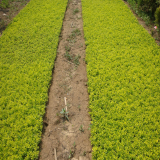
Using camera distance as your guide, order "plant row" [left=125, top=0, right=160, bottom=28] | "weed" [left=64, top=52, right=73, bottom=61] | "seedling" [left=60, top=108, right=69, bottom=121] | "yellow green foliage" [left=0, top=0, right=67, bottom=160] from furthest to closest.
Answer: "plant row" [left=125, top=0, right=160, bottom=28] → "weed" [left=64, top=52, right=73, bottom=61] → "seedling" [left=60, top=108, right=69, bottom=121] → "yellow green foliage" [left=0, top=0, right=67, bottom=160]

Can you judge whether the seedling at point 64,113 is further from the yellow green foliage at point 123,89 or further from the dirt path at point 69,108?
the yellow green foliage at point 123,89

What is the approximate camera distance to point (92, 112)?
5703 mm

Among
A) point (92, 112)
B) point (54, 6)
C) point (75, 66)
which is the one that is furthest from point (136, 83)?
point (54, 6)

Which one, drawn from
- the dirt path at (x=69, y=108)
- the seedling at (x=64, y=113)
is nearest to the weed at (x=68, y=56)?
the dirt path at (x=69, y=108)

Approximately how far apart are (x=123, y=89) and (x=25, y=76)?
4432mm

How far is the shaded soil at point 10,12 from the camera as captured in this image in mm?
10523

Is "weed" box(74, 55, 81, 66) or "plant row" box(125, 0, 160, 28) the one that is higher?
"plant row" box(125, 0, 160, 28)

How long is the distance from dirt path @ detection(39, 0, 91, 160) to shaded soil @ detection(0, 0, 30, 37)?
4441 millimetres

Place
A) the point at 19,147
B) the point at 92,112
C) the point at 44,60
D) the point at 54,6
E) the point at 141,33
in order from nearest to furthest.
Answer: the point at 19,147
the point at 92,112
the point at 44,60
the point at 141,33
the point at 54,6

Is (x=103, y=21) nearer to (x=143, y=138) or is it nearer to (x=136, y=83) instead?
(x=136, y=83)

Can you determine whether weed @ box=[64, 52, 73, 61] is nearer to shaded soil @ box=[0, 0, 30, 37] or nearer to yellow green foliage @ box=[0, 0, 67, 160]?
yellow green foliage @ box=[0, 0, 67, 160]

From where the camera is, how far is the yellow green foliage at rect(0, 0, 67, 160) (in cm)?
495

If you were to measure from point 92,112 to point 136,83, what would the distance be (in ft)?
7.95

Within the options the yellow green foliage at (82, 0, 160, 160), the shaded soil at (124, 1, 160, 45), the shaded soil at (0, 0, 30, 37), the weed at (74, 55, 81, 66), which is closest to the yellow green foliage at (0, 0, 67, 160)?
the shaded soil at (0, 0, 30, 37)
